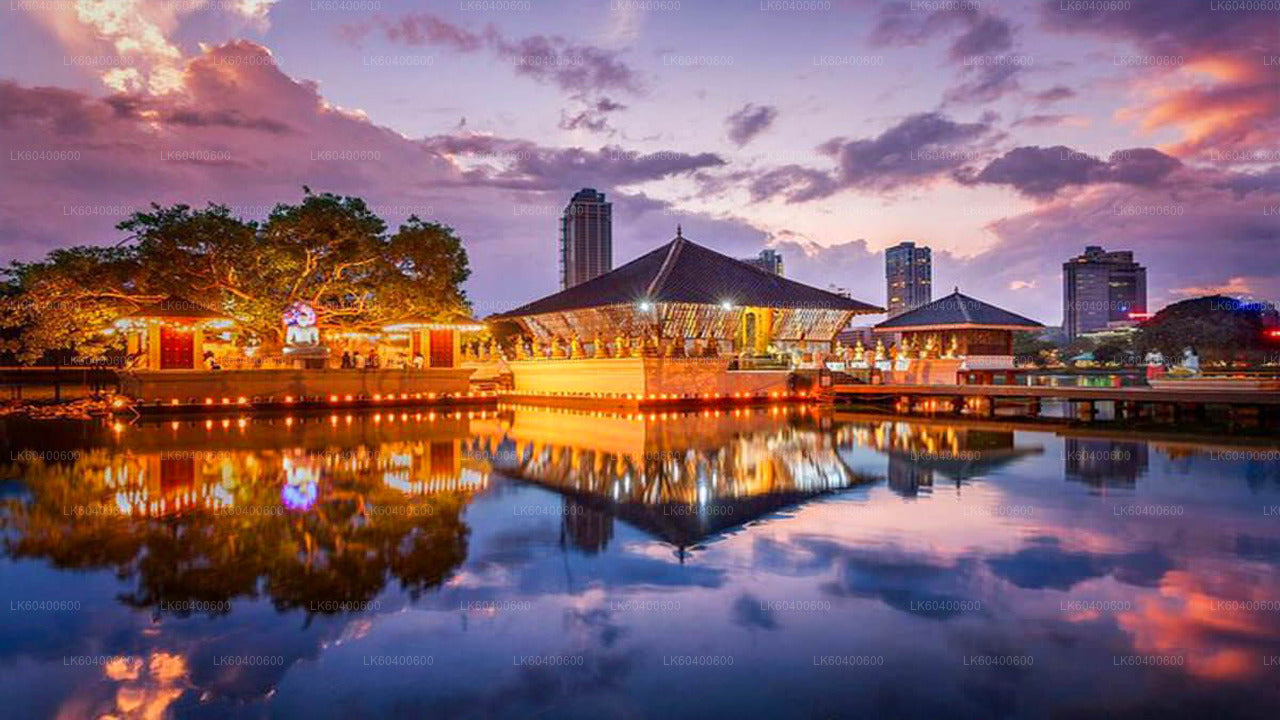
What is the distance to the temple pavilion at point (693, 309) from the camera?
115 feet

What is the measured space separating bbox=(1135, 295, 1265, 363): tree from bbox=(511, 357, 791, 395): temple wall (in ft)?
97.5

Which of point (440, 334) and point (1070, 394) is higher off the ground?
point (440, 334)

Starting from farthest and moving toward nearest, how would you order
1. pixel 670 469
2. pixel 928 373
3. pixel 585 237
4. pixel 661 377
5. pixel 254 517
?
pixel 585 237, pixel 928 373, pixel 661 377, pixel 670 469, pixel 254 517

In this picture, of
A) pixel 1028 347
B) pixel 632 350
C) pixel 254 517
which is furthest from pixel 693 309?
pixel 1028 347

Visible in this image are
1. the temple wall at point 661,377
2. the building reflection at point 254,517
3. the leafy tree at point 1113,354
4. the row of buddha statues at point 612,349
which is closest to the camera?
the building reflection at point 254,517

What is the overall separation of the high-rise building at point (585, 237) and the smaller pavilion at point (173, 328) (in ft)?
291

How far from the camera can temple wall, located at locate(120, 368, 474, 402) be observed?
2531 cm

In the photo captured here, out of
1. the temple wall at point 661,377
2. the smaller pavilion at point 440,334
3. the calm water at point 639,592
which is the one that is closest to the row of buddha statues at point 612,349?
the temple wall at point 661,377

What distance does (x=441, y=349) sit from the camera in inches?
1261

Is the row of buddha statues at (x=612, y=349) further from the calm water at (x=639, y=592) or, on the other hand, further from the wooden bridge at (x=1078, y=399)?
the calm water at (x=639, y=592)

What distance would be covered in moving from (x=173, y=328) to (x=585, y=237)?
93.2 meters

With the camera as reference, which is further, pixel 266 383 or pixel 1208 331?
pixel 1208 331

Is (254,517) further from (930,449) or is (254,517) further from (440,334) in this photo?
(440,334)

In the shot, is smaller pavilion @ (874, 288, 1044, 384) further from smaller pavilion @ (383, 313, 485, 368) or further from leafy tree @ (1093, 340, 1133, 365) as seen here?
leafy tree @ (1093, 340, 1133, 365)
